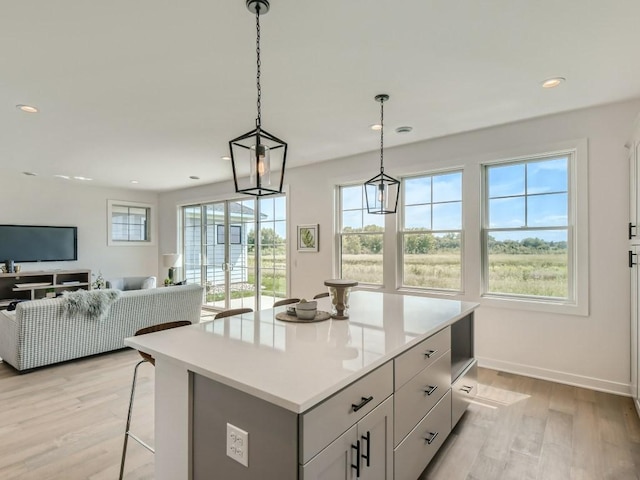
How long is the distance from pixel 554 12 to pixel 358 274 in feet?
11.5

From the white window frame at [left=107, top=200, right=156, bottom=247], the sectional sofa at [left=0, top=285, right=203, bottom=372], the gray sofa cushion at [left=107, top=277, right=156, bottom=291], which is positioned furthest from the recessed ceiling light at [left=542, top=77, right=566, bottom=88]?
the white window frame at [left=107, top=200, right=156, bottom=247]

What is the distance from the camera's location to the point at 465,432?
95.0 inches

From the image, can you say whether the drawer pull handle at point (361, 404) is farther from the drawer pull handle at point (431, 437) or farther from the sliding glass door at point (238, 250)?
the sliding glass door at point (238, 250)

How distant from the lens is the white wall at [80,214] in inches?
236

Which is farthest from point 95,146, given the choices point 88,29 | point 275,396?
point 275,396

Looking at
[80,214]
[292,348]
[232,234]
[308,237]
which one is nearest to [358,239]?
[308,237]

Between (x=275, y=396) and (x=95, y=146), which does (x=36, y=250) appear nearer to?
(x=95, y=146)

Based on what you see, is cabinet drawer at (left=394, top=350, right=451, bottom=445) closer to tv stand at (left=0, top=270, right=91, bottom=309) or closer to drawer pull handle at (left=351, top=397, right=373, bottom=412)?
drawer pull handle at (left=351, top=397, right=373, bottom=412)

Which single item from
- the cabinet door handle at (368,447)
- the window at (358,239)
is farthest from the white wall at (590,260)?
the cabinet door handle at (368,447)

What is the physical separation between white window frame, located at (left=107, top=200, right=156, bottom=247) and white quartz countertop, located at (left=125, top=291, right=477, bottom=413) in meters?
6.24

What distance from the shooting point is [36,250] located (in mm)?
6105

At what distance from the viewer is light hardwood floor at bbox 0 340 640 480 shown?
2023 mm

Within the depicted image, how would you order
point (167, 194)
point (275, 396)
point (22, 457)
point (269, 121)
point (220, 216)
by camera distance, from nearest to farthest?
point (275, 396) → point (22, 457) → point (269, 121) → point (220, 216) → point (167, 194)

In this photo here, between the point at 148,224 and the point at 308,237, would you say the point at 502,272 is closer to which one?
the point at 308,237
